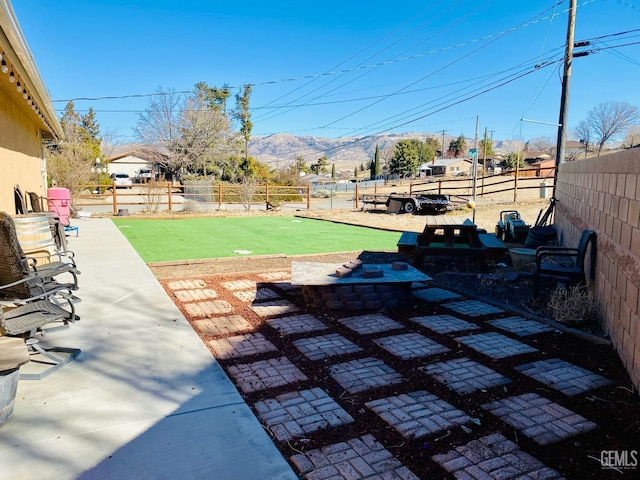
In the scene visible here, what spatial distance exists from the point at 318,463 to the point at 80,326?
11.1 feet

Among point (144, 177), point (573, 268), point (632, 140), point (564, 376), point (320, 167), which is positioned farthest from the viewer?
point (320, 167)

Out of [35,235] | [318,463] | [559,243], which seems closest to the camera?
[318,463]

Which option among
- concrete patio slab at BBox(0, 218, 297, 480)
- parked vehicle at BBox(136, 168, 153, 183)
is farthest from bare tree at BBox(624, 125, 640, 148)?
parked vehicle at BBox(136, 168, 153, 183)

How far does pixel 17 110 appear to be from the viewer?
830 cm

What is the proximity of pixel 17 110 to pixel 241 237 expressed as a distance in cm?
585

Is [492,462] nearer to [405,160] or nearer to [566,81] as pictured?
[566,81]

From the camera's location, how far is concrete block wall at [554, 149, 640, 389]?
3.57 m

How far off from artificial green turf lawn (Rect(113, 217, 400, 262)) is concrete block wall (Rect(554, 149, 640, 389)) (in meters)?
5.47

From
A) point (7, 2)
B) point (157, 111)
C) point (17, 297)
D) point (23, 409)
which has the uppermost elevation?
point (157, 111)

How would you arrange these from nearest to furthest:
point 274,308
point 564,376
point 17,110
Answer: point 564,376, point 274,308, point 17,110

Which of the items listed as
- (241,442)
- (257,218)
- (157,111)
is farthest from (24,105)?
(157,111)

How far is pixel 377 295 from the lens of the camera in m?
5.46

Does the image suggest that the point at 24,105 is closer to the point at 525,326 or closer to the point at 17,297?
the point at 17,297

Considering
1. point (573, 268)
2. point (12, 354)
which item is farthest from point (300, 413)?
point (573, 268)
